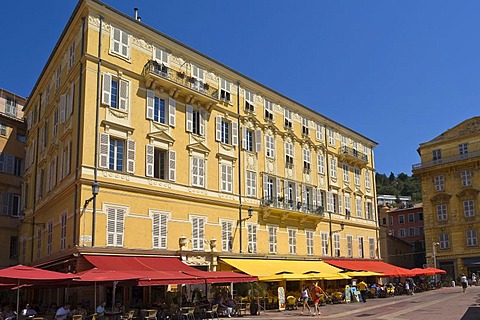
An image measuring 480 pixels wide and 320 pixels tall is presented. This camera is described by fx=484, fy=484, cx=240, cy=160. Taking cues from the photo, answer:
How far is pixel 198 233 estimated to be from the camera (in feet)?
88.4

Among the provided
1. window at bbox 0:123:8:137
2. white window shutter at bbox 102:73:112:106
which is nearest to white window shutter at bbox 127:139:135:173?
white window shutter at bbox 102:73:112:106

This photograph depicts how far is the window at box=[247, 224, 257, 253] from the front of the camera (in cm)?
3044

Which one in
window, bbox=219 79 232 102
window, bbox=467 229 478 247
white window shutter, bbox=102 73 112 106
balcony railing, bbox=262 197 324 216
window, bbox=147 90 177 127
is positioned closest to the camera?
white window shutter, bbox=102 73 112 106

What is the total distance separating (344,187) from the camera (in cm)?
4138

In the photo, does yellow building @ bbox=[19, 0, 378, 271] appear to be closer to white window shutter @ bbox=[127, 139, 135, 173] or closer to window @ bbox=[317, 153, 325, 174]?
white window shutter @ bbox=[127, 139, 135, 173]

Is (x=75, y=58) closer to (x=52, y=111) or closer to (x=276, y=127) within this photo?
(x=52, y=111)

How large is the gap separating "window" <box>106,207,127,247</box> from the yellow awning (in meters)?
6.80

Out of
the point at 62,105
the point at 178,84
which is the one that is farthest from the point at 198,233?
the point at 62,105

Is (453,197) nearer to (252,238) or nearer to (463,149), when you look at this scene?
(463,149)

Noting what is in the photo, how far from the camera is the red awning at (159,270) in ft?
64.0

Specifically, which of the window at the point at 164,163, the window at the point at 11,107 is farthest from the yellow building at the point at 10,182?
the window at the point at 164,163

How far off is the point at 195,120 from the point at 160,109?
2.69 metres

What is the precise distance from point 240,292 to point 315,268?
24.6ft

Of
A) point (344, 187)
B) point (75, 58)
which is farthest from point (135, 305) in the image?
point (344, 187)
